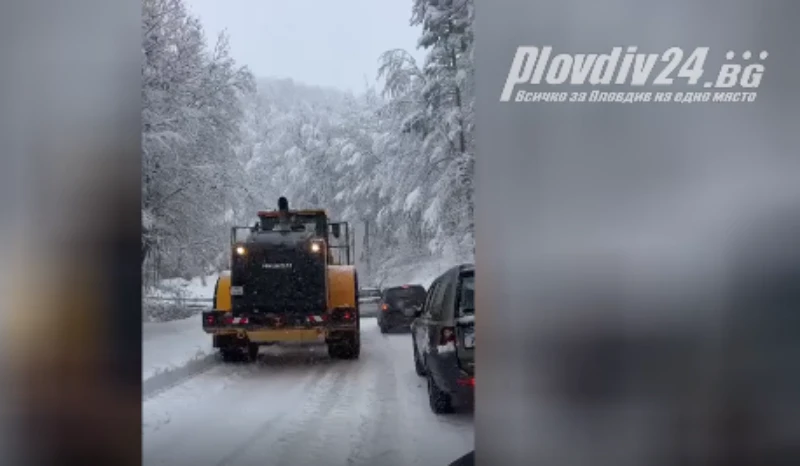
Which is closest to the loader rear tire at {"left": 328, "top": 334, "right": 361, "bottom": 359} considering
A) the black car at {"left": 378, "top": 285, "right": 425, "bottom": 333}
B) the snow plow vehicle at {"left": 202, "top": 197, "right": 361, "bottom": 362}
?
the snow plow vehicle at {"left": 202, "top": 197, "right": 361, "bottom": 362}

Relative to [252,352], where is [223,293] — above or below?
above

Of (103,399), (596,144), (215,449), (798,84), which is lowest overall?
(215,449)

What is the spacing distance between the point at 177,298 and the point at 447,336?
1.51 metres

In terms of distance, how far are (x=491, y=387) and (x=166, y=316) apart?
5.31ft

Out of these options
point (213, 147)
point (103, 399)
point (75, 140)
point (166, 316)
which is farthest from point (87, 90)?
point (103, 399)

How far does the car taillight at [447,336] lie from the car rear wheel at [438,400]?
0.24 meters

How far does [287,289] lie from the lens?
195 inches

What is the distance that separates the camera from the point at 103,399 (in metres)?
2.60

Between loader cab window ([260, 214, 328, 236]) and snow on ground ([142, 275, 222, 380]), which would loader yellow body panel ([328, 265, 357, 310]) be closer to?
loader cab window ([260, 214, 328, 236])

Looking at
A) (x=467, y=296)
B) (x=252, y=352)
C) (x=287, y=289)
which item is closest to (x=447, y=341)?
(x=467, y=296)

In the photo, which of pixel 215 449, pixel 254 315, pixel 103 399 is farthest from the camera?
pixel 254 315

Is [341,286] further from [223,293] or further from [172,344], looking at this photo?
[172,344]

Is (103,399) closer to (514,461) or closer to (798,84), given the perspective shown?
(514,461)

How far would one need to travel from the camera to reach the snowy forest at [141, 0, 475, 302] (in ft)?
8.80
